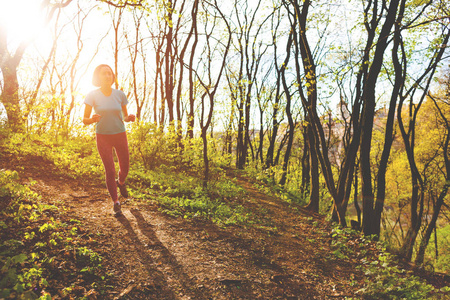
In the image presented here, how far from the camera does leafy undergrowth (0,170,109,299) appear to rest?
1.93 m

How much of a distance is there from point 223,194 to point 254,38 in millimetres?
13262

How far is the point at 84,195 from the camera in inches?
201

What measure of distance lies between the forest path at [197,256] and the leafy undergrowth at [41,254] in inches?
7.0

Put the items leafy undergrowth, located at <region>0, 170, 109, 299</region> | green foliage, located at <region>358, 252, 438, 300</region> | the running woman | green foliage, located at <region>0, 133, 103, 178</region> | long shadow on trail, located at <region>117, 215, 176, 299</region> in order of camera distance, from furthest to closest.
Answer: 1. green foliage, located at <region>0, 133, 103, 178</region>
2. the running woman
3. green foliage, located at <region>358, 252, 438, 300</region>
4. long shadow on trail, located at <region>117, 215, 176, 299</region>
5. leafy undergrowth, located at <region>0, 170, 109, 299</region>

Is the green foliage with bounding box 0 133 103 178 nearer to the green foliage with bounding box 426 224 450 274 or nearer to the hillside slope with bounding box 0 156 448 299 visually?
the hillside slope with bounding box 0 156 448 299

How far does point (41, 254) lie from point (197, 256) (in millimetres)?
1732

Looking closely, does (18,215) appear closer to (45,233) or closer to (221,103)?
(45,233)

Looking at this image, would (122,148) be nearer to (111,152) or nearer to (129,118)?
(111,152)

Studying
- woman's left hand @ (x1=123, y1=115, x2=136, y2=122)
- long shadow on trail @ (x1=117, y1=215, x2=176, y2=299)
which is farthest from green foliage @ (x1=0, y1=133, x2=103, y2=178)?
long shadow on trail @ (x1=117, y1=215, x2=176, y2=299)

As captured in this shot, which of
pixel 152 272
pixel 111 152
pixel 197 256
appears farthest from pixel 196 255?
pixel 111 152

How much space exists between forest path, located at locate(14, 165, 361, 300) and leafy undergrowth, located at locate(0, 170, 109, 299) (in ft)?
0.59

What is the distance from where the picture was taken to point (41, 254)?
2.46m

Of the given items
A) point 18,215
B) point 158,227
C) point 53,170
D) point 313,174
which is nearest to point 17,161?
point 53,170

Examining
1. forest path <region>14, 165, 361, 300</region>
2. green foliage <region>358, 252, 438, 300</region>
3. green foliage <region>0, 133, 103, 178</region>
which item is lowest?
green foliage <region>358, 252, 438, 300</region>
